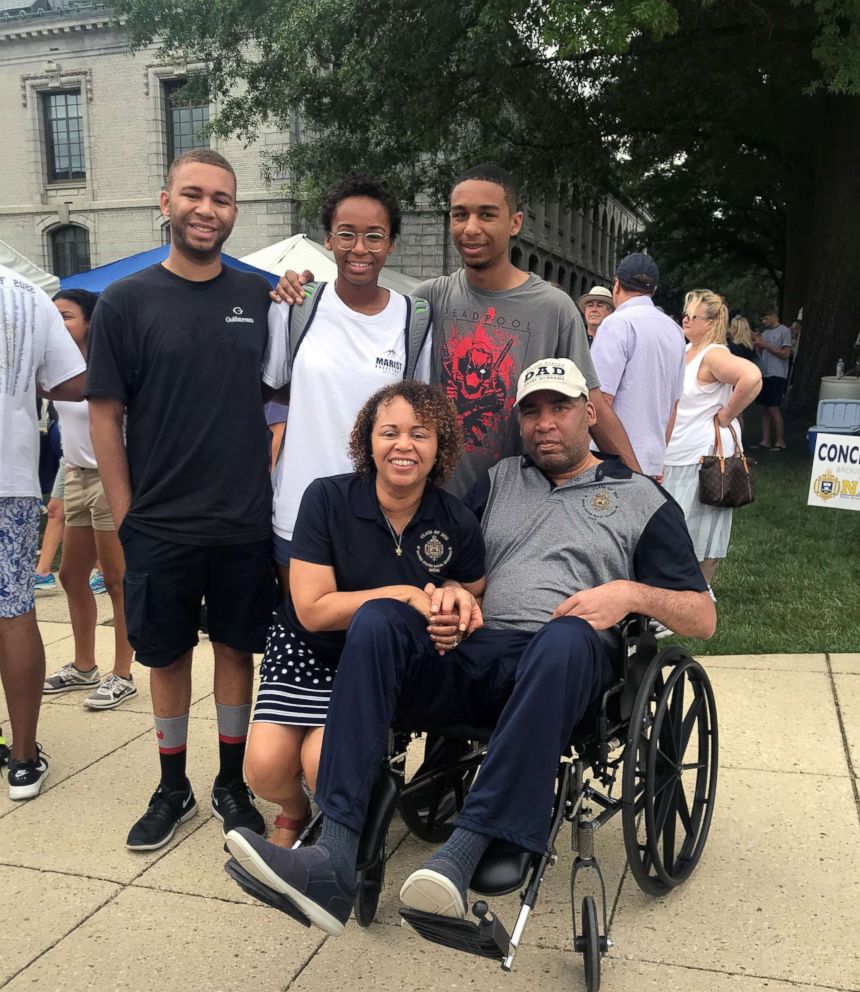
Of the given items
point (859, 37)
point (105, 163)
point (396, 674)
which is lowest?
point (396, 674)

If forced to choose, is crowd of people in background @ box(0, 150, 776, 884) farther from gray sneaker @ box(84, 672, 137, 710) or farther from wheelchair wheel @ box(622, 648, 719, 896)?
gray sneaker @ box(84, 672, 137, 710)

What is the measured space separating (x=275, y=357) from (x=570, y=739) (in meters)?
1.45

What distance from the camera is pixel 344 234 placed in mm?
2850

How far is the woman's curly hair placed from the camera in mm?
2645

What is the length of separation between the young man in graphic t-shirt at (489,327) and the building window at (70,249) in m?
30.2

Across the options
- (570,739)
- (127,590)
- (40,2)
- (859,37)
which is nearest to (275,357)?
(127,590)

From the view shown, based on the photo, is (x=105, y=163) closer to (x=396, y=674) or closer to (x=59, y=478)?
(x=59, y=478)

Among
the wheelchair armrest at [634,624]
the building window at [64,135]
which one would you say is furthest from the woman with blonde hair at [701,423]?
the building window at [64,135]

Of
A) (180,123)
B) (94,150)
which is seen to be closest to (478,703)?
(180,123)

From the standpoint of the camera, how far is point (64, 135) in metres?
30.2

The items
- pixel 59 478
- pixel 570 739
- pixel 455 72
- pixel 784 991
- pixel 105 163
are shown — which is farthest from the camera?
pixel 105 163

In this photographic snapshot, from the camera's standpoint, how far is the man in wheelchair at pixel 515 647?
211 centimetres

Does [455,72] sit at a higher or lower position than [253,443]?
higher

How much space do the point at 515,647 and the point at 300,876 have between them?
813 millimetres
